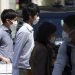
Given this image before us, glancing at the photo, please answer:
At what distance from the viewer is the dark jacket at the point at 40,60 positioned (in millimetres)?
5734

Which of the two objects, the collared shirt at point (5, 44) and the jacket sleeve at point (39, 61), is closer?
the jacket sleeve at point (39, 61)

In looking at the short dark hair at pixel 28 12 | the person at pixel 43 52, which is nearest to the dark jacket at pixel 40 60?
the person at pixel 43 52

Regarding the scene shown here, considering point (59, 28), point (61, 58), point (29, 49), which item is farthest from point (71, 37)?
point (59, 28)

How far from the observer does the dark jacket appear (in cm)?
573

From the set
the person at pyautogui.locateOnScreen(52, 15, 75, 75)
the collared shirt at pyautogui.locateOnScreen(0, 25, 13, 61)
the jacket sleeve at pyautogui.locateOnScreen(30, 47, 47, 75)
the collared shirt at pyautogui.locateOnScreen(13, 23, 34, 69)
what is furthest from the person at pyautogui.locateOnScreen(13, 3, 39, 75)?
the person at pyautogui.locateOnScreen(52, 15, 75, 75)

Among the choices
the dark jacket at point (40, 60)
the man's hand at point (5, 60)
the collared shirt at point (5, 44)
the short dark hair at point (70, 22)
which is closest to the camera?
the short dark hair at point (70, 22)

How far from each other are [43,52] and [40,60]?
11cm

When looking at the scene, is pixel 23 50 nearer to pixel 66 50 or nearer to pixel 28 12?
pixel 28 12

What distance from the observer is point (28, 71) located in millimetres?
6793

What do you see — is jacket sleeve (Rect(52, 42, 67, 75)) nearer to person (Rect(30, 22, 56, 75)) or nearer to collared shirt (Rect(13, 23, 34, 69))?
person (Rect(30, 22, 56, 75))

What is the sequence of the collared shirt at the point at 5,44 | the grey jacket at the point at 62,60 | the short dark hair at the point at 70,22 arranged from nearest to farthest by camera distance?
the grey jacket at the point at 62,60 < the short dark hair at the point at 70,22 < the collared shirt at the point at 5,44

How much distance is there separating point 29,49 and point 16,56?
22cm

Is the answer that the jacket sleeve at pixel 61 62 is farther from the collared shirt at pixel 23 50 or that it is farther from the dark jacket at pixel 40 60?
the collared shirt at pixel 23 50

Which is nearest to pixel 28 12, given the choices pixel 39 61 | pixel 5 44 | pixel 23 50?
pixel 23 50
